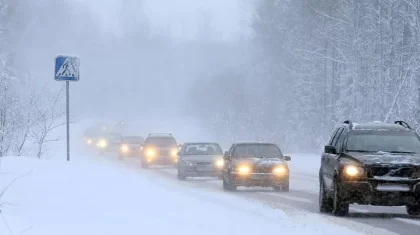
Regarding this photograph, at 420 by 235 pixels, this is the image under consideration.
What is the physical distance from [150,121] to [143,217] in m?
126

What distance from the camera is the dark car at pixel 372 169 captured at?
16203 millimetres

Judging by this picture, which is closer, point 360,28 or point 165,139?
point 165,139

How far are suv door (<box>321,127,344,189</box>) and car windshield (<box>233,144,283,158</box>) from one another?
6942 millimetres

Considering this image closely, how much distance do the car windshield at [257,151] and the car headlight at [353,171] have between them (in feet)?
31.1

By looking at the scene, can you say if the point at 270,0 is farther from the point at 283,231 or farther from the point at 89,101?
the point at 89,101

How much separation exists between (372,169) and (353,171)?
390mm

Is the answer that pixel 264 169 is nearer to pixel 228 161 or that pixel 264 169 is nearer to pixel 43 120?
pixel 228 161

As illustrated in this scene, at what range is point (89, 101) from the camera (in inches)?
5640

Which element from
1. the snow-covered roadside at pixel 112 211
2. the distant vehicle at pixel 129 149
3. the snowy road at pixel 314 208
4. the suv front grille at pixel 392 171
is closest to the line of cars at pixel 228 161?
the snowy road at pixel 314 208

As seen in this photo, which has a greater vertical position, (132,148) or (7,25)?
(7,25)

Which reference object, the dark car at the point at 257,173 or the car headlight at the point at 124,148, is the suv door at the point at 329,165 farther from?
the car headlight at the point at 124,148

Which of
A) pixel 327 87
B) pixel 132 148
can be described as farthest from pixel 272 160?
pixel 327 87

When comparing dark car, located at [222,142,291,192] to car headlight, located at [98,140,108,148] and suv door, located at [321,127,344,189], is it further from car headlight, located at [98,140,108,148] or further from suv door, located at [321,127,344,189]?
car headlight, located at [98,140,108,148]

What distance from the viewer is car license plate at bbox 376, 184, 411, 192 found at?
16.2 m
